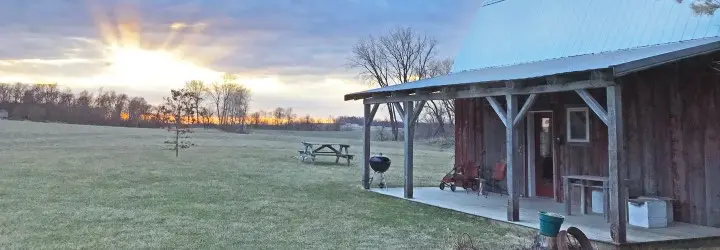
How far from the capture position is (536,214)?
7590 mm

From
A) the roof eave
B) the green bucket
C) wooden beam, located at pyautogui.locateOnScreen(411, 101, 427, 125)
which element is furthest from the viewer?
wooden beam, located at pyautogui.locateOnScreen(411, 101, 427, 125)

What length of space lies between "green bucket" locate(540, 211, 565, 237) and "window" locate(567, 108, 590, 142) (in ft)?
13.2

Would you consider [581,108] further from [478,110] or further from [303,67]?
[303,67]

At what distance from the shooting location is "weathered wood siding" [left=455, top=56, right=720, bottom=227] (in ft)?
21.9

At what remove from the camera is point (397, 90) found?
941cm

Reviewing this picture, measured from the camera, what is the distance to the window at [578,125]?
837 cm

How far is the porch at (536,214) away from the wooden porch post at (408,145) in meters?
0.24

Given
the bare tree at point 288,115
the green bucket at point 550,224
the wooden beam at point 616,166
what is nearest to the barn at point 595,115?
the wooden beam at point 616,166

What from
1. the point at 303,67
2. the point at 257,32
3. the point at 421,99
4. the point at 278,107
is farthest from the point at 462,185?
the point at 278,107

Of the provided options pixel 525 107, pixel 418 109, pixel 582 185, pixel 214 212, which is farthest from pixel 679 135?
pixel 214 212

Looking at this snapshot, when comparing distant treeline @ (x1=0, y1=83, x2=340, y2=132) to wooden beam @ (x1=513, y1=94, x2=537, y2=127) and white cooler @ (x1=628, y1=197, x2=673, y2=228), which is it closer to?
wooden beam @ (x1=513, y1=94, x2=537, y2=127)

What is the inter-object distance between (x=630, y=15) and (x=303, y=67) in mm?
21168

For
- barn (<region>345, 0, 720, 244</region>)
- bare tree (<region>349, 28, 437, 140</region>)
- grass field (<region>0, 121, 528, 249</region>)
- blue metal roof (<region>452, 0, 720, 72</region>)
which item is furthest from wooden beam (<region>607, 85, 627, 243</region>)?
bare tree (<region>349, 28, 437, 140</region>)

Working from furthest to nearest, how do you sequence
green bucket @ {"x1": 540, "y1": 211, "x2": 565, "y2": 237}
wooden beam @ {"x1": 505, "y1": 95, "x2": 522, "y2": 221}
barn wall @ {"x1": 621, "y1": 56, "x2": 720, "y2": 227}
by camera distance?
wooden beam @ {"x1": 505, "y1": 95, "x2": 522, "y2": 221} → barn wall @ {"x1": 621, "y1": 56, "x2": 720, "y2": 227} → green bucket @ {"x1": 540, "y1": 211, "x2": 565, "y2": 237}
